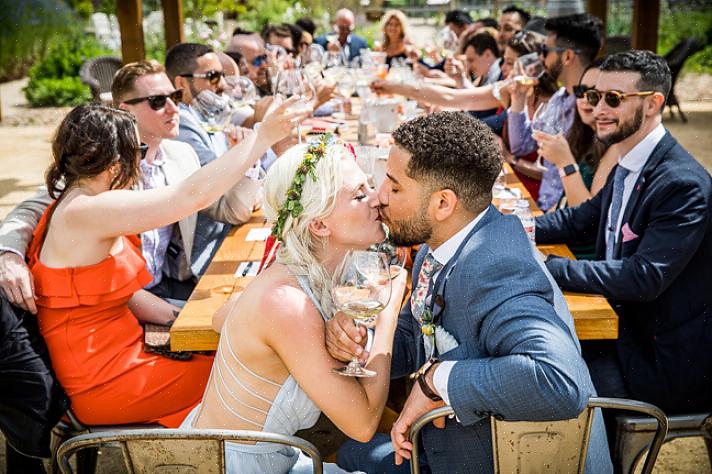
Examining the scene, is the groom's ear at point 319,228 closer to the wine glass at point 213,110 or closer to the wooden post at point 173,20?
the wine glass at point 213,110

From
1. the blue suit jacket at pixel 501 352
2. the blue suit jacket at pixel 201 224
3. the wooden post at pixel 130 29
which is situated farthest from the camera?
the wooden post at pixel 130 29

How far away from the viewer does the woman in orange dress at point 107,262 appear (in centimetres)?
254

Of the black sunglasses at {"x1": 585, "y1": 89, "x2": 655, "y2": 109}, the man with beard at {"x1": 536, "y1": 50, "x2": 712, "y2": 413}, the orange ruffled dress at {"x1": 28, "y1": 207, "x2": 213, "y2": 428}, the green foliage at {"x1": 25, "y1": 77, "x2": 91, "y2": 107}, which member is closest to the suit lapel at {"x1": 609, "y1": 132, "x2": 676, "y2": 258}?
the man with beard at {"x1": 536, "y1": 50, "x2": 712, "y2": 413}

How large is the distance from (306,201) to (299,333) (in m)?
0.41

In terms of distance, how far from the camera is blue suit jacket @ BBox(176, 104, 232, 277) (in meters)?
3.53

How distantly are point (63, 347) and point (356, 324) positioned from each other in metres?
1.17

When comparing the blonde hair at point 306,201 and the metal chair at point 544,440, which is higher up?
the blonde hair at point 306,201

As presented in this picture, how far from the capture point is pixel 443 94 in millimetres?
5195

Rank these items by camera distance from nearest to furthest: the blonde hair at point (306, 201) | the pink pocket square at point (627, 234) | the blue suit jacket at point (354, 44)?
the blonde hair at point (306, 201), the pink pocket square at point (627, 234), the blue suit jacket at point (354, 44)

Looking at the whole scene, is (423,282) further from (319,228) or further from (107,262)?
(107,262)

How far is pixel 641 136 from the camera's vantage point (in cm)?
301

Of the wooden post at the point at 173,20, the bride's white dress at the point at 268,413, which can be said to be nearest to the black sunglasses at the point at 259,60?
the wooden post at the point at 173,20

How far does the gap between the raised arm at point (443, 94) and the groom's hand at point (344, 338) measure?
322cm

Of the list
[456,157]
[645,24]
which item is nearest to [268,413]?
[456,157]
